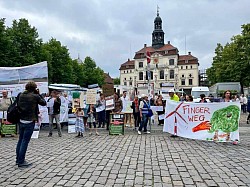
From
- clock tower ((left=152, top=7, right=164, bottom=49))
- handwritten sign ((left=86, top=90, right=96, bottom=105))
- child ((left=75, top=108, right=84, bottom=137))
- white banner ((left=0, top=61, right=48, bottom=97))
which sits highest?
clock tower ((left=152, top=7, right=164, bottom=49))

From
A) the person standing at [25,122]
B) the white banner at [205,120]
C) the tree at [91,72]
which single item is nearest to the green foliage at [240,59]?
the white banner at [205,120]

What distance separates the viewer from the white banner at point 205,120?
909 centimetres

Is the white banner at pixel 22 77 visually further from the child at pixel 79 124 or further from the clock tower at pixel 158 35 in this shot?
the clock tower at pixel 158 35

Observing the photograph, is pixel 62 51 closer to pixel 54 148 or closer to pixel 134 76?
pixel 54 148

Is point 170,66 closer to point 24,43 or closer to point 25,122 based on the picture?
point 24,43

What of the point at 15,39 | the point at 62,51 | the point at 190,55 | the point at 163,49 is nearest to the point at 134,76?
the point at 163,49

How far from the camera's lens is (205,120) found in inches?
377

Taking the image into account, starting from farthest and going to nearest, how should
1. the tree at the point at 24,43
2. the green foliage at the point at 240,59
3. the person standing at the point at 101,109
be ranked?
the green foliage at the point at 240,59
the tree at the point at 24,43
the person standing at the point at 101,109

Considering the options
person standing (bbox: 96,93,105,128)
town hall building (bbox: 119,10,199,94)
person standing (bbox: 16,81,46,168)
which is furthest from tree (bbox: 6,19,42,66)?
town hall building (bbox: 119,10,199,94)

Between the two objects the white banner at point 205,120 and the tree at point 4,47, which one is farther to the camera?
the tree at point 4,47

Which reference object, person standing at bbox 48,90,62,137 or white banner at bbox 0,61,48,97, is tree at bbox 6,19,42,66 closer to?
white banner at bbox 0,61,48,97

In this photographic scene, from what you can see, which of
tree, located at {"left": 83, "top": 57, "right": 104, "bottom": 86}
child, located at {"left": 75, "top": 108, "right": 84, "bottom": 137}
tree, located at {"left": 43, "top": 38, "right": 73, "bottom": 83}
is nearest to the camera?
child, located at {"left": 75, "top": 108, "right": 84, "bottom": 137}

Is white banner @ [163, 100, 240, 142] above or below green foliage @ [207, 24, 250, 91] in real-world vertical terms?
below

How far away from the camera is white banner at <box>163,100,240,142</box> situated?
9094mm
